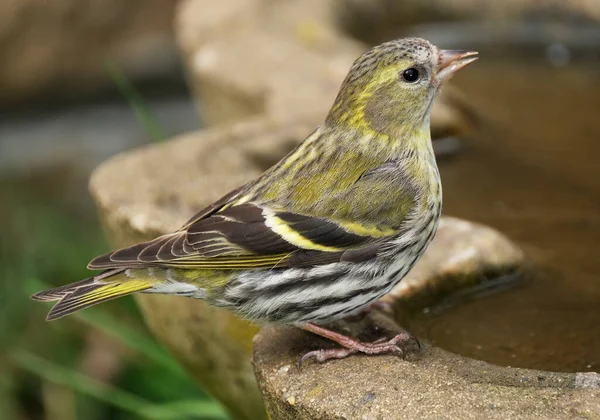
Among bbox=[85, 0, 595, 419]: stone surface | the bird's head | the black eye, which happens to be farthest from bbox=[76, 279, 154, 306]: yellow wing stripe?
the black eye

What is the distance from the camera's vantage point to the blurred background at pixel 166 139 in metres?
3.01

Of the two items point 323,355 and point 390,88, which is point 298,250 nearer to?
point 323,355

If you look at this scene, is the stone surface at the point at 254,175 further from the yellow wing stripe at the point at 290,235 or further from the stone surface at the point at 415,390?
the yellow wing stripe at the point at 290,235

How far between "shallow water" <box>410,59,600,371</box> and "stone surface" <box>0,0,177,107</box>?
2643mm

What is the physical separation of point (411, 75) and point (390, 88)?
8 centimetres

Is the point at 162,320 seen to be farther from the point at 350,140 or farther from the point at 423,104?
the point at 423,104

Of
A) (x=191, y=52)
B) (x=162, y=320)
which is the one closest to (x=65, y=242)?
(x=191, y=52)

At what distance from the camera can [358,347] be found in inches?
96.2

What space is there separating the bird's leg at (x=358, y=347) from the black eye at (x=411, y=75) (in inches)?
31.2

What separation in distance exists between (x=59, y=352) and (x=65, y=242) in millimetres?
1032

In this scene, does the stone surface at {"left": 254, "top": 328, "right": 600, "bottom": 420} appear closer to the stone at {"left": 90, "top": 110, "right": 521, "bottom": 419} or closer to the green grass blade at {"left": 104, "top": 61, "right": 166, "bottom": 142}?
the stone at {"left": 90, "top": 110, "right": 521, "bottom": 419}

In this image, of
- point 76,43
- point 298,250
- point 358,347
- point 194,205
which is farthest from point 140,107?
point 76,43

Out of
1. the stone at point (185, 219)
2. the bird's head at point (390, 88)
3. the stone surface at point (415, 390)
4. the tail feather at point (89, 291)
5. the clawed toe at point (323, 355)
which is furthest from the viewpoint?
the stone at point (185, 219)

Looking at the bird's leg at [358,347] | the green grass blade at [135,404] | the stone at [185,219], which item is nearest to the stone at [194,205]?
the stone at [185,219]
